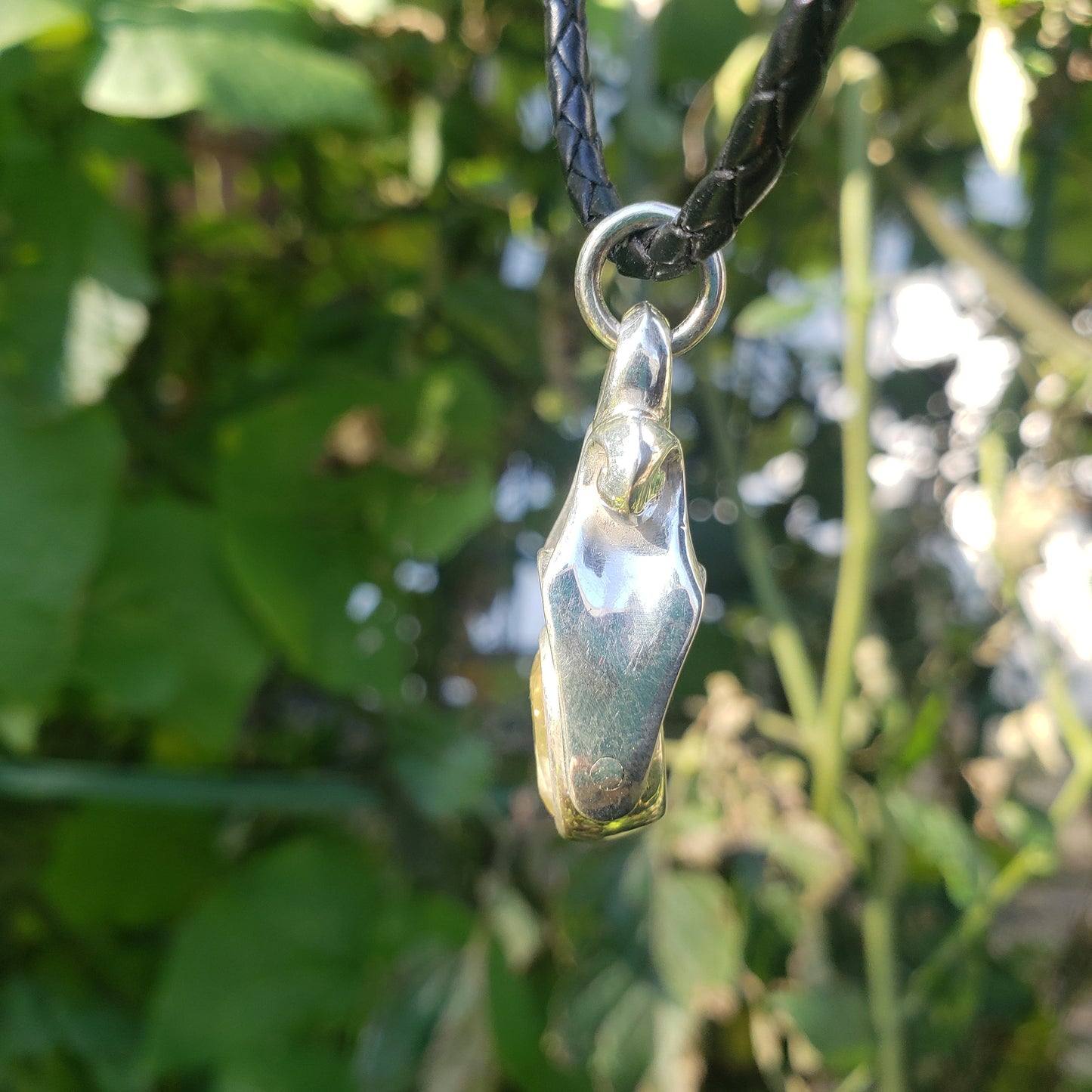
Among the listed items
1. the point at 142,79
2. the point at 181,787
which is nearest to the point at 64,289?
the point at 142,79

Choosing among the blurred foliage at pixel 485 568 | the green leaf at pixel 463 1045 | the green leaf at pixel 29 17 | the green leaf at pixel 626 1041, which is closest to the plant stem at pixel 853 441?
the blurred foliage at pixel 485 568

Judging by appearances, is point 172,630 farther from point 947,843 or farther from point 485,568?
point 947,843

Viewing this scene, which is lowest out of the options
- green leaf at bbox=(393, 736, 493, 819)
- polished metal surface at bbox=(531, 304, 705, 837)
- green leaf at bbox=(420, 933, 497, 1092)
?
green leaf at bbox=(420, 933, 497, 1092)

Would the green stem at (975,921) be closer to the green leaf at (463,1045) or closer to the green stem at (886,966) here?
the green stem at (886,966)

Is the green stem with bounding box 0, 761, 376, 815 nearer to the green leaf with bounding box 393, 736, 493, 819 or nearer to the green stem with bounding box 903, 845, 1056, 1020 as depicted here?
the green leaf with bounding box 393, 736, 493, 819

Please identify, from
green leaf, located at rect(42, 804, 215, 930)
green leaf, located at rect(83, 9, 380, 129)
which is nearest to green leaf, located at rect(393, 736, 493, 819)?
green leaf, located at rect(42, 804, 215, 930)
